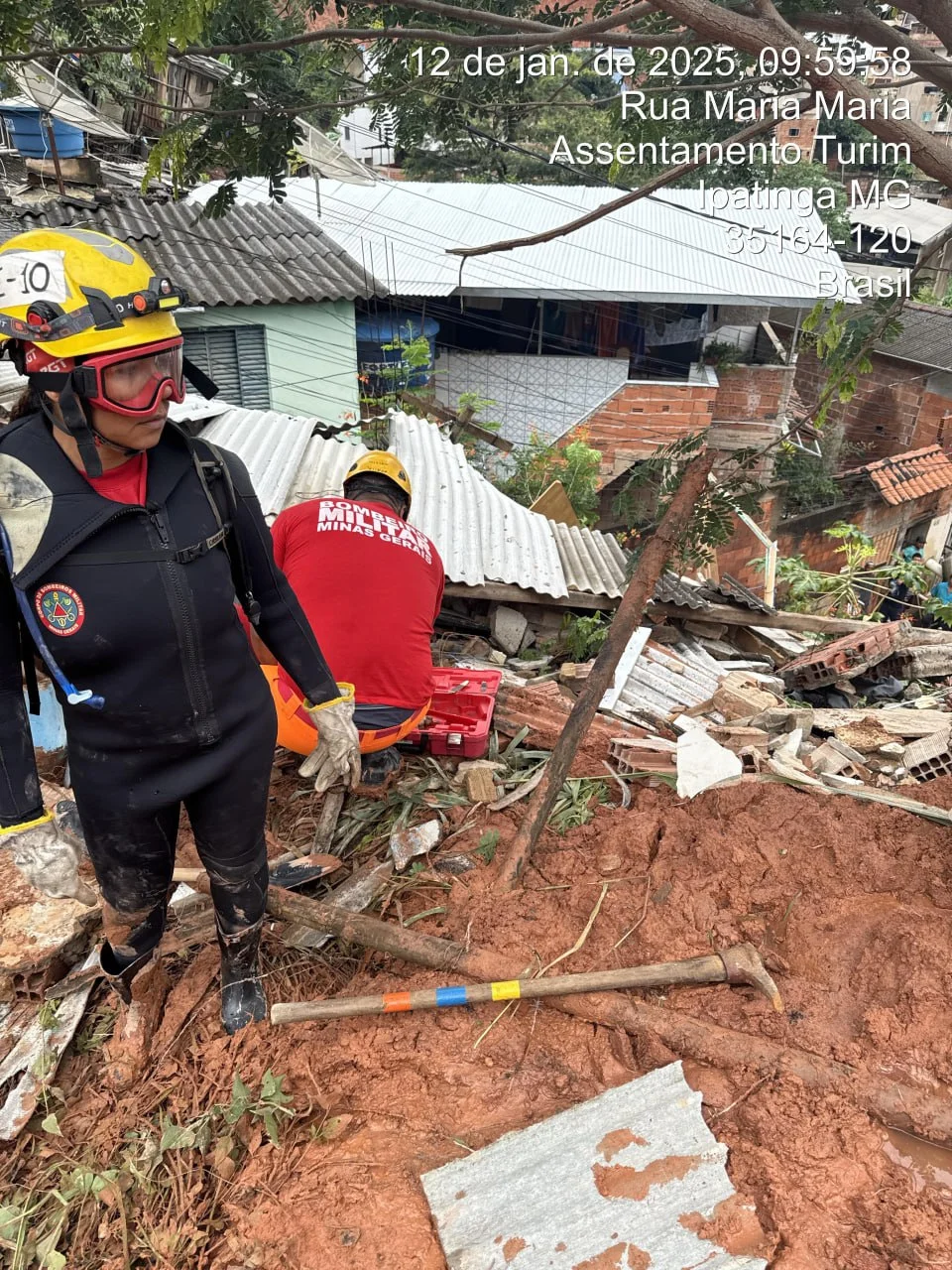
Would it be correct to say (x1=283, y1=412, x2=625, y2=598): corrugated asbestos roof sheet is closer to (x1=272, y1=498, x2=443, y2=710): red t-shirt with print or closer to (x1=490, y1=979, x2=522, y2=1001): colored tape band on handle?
(x1=272, y1=498, x2=443, y2=710): red t-shirt with print

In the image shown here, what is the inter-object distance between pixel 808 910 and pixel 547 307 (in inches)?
593

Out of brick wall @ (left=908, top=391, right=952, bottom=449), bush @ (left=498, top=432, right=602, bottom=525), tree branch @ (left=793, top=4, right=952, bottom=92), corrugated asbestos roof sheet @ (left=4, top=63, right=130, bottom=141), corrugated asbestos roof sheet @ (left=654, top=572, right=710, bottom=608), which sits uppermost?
tree branch @ (left=793, top=4, right=952, bottom=92)

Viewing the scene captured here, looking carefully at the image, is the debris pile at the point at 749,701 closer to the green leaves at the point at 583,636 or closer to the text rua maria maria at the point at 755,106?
the green leaves at the point at 583,636

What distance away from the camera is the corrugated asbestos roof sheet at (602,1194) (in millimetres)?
2219

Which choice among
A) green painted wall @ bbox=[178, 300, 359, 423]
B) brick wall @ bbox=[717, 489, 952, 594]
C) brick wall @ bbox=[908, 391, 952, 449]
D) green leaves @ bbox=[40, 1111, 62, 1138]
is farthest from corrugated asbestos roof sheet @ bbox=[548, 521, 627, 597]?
brick wall @ bbox=[908, 391, 952, 449]

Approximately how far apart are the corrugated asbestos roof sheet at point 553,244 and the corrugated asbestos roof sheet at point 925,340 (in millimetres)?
3025

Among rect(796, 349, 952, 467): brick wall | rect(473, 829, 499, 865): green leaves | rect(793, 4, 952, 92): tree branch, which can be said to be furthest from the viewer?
rect(796, 349, 952, 467): brick wall

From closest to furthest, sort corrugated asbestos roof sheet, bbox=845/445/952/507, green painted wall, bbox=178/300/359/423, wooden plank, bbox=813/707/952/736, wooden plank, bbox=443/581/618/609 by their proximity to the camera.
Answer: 1. wooden plank, bbox=813/707/952/736
2. wooden plank, bbox=443/581/618/609
3. green painted wall, bbox=178/300/359/423
4. corrugated asbestos roof sheet, bbox=845/445/952/507

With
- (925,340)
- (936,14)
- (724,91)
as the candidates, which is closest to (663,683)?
(724,91)

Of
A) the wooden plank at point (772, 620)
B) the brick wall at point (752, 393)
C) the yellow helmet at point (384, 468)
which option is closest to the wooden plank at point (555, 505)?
the wooden plank at point (772, 620)

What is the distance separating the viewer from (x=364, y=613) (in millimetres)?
4008

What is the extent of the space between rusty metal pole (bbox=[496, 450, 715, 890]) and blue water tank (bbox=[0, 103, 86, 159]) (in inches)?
439

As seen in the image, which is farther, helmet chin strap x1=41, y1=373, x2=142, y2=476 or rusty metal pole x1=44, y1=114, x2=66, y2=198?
rusty metal pole x1=44, y1=114, x2=66, y2=198

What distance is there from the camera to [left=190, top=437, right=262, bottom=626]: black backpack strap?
250 centimetres
